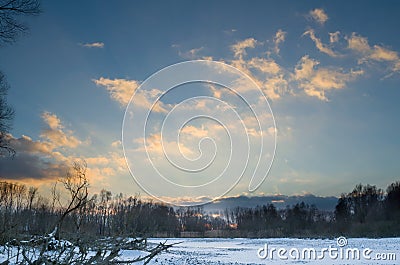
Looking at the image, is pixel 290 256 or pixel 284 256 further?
pixel 290 256

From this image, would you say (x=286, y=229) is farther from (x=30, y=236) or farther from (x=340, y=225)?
(x=30, y=236)

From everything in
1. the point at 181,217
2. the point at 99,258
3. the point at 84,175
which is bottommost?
the point at 181,217

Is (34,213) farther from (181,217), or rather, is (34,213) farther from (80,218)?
(181,217)

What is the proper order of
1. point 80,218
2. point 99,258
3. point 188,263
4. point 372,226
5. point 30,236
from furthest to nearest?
point 372,226
point 188,263
point 80,218
point 30,236
point 99,258

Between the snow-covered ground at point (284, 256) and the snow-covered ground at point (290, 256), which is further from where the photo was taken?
the snow-covered ground at point (290, 256)

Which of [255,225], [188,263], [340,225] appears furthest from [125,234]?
[255,225]

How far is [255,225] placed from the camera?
4163 inches

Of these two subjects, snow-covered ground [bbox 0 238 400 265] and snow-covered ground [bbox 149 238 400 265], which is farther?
snow-covered ground [bbox 149 238 400 265]

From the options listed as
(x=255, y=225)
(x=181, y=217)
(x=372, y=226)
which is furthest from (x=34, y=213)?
(x=181, y=217)

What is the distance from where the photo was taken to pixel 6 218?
271 centimetres

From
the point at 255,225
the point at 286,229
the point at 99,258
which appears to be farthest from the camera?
the point at 255,225

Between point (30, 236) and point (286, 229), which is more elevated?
point (30, 236)

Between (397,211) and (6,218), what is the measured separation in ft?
321

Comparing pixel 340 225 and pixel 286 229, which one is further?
pixel 286 229
